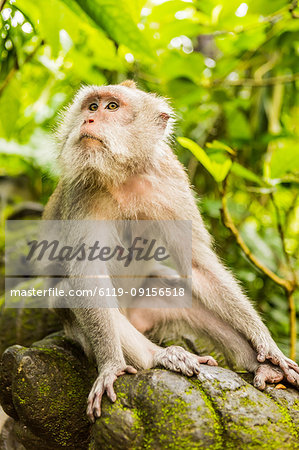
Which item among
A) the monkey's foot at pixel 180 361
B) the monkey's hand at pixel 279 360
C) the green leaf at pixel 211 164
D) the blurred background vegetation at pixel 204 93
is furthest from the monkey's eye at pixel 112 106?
the monkey's hand at pixel 279 360

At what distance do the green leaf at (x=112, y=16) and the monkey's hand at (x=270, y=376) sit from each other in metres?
1.66

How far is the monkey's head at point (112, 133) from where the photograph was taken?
2.44 m

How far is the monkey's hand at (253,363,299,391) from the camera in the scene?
2098 millimetres

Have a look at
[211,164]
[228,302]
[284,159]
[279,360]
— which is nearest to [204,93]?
[284,159]

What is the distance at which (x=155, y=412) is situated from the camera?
1.80 metres

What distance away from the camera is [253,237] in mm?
4574

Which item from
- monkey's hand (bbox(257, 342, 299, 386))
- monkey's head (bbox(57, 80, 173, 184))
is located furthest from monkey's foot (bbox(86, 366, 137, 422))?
monkey's head (bbox(57, 80, 173, 184))

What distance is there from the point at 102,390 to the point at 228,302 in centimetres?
92

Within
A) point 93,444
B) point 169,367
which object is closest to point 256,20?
point 169,367

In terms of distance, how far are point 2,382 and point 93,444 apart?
0.76 m

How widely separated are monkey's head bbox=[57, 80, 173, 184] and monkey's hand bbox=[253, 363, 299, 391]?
1242 mm

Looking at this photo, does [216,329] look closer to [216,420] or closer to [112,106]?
[216,420]

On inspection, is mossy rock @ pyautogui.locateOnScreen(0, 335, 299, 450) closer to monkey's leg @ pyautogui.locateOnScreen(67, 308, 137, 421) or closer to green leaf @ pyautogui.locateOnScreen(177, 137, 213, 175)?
monkey's leg @ pyautogui.locateOnScreen(67, 308, 137, 421)

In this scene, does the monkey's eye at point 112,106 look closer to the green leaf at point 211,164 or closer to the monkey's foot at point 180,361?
the green leaf at point 211,164
